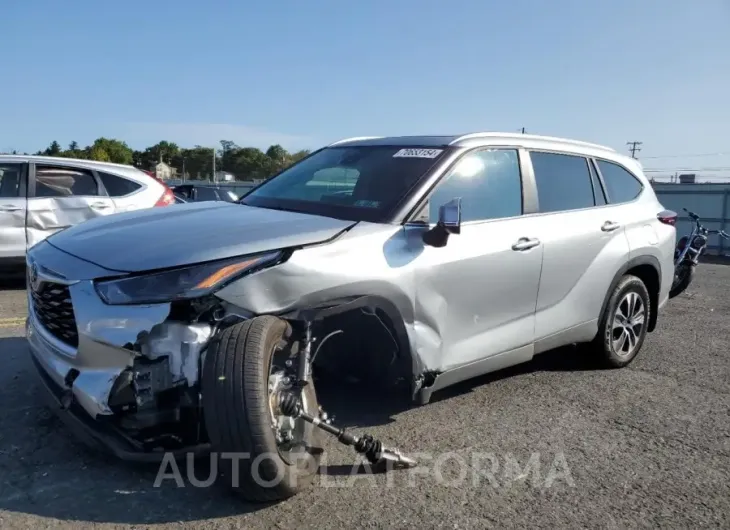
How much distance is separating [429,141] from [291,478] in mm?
2330

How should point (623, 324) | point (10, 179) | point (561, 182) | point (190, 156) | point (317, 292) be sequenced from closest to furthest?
point (317, 292) → point (561, 182) → point (623, 324) → point (10, 179) → point (190, 156)

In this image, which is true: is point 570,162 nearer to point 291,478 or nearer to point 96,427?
point 291,478

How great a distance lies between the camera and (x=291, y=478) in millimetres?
2863

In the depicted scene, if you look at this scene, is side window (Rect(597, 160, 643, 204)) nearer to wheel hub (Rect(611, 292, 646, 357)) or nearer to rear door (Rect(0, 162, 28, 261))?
wheel hub (Rect(611, 292, 646, 357))

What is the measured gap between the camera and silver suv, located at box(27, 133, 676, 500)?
2.80 metres

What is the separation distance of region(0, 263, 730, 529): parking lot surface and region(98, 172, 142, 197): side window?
3.92m

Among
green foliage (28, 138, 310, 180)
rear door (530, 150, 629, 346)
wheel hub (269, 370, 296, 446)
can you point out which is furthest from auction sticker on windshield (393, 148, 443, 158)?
green foliage (28, 138, 310, 180)

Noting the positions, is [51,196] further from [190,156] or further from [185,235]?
[190,156]

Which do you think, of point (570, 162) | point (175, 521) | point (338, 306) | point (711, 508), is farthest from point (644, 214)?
point (175, 521)

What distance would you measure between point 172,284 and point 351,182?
1.65 meters

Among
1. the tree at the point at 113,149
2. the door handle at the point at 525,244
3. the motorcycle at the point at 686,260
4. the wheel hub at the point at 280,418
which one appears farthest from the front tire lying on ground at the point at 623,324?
the tree at the point at 113,149

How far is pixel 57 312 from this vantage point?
3.14m

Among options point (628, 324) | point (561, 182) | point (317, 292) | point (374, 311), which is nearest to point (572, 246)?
point (561, 182)

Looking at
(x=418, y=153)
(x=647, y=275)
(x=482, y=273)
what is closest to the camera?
(x=482, y=273)
